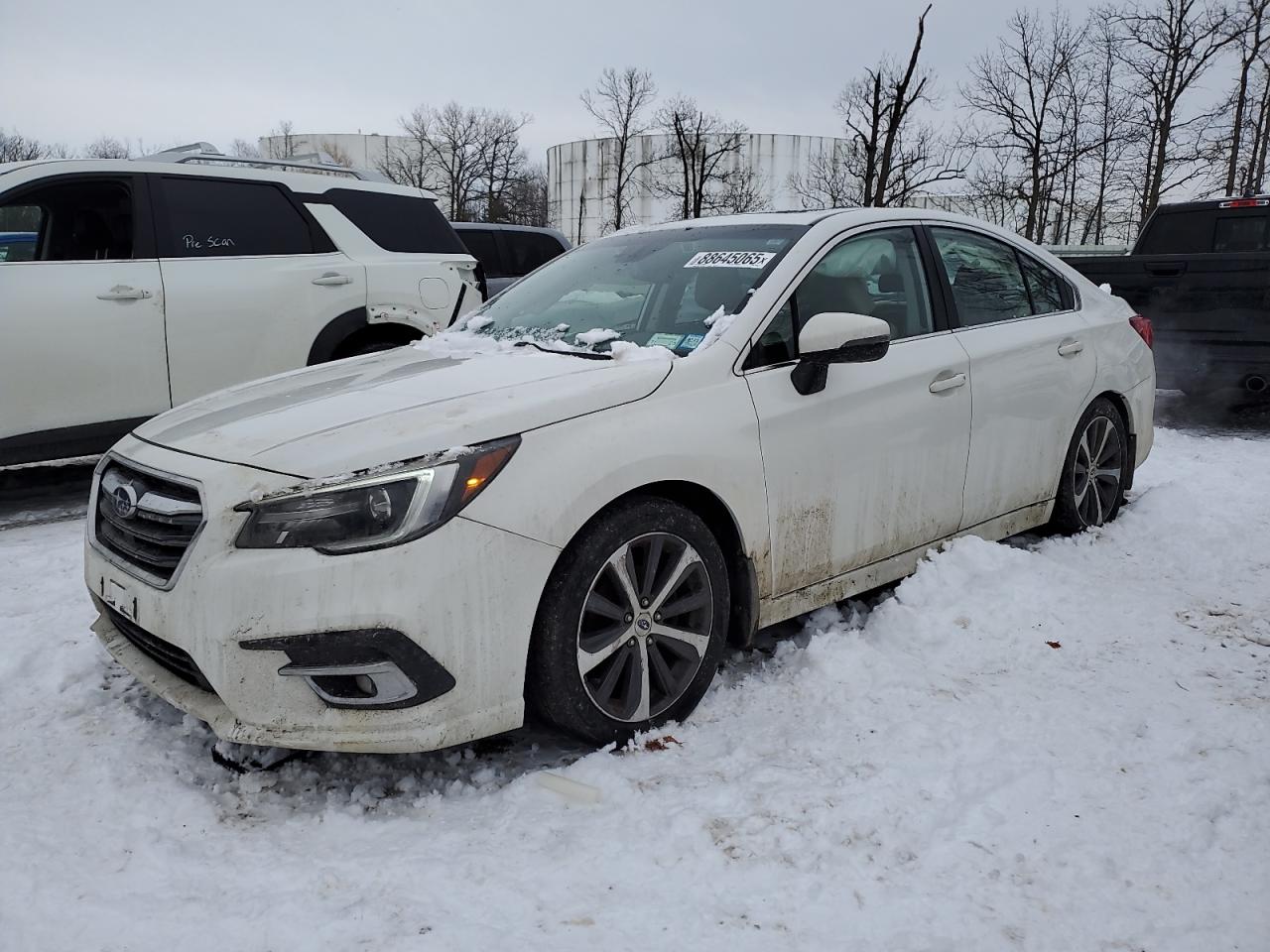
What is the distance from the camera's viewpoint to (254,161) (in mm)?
6527

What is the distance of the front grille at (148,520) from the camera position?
8.23ft

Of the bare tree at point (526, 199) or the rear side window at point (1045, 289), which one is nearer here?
the rear side window at point (1045, 289)

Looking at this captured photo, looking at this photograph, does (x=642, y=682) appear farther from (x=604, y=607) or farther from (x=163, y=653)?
(x=163, y=653)

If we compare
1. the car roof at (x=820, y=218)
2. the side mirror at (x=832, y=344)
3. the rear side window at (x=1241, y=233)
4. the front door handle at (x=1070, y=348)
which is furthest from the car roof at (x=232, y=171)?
the rear side window at (x=1241, y=233)

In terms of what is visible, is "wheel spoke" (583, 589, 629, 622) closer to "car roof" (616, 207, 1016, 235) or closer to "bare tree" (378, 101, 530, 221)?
"car roof" (616, 207, 1016, 235)

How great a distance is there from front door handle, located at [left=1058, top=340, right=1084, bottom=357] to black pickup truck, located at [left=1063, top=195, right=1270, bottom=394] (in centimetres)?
418

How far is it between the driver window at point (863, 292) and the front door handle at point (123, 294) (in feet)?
12.8

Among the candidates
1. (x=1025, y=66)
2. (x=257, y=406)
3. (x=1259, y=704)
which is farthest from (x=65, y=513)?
(x=1025, y=66)

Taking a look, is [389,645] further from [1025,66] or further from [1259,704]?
[1025,66]

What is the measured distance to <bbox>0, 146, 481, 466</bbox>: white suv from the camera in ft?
16.8

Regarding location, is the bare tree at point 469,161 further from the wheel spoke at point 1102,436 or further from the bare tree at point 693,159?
the wheel spoke at point 1102,436

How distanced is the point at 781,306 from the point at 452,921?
216cm

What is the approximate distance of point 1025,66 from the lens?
1170 inches

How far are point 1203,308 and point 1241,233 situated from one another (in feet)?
6.10
